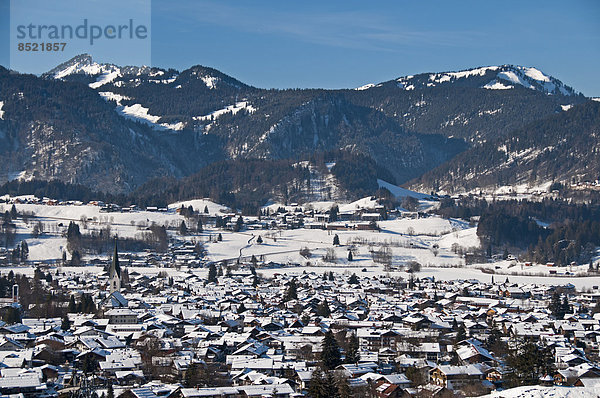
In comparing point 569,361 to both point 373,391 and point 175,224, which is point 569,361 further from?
point 175,224

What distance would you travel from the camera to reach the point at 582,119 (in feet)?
614

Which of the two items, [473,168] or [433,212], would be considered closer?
[433,212]

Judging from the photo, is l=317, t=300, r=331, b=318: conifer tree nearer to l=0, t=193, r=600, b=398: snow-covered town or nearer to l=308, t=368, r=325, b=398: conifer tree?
l=0, t=193, r=600, b=398: snow-covered town

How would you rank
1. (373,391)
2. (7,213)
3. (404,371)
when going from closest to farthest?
(373,391) → (404,371) → (7,213)

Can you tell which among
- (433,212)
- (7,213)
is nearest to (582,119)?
(433,212)

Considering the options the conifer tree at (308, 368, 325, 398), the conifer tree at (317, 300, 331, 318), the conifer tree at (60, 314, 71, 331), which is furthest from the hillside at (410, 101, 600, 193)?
the conifer tree at (308, 368, 325, 398)

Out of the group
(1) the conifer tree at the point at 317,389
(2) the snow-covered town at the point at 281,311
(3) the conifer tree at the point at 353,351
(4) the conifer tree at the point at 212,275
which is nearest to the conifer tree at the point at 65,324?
(2) the snow-covered town at the point at 281,311

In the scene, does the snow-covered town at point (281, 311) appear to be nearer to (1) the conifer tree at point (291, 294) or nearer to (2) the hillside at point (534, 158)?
(1) the conifer tree at point (291, 294)

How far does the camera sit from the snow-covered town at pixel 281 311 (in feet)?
128

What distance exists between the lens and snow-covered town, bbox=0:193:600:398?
128ft

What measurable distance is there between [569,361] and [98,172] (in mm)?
154720

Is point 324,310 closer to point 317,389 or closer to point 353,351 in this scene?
point 353,351

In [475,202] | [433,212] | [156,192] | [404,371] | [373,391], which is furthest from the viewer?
[156,192]

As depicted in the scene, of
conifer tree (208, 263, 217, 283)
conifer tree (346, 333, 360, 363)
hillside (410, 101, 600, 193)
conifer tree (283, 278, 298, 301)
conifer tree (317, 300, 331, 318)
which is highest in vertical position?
hillside (410, 101, 600, 193)
